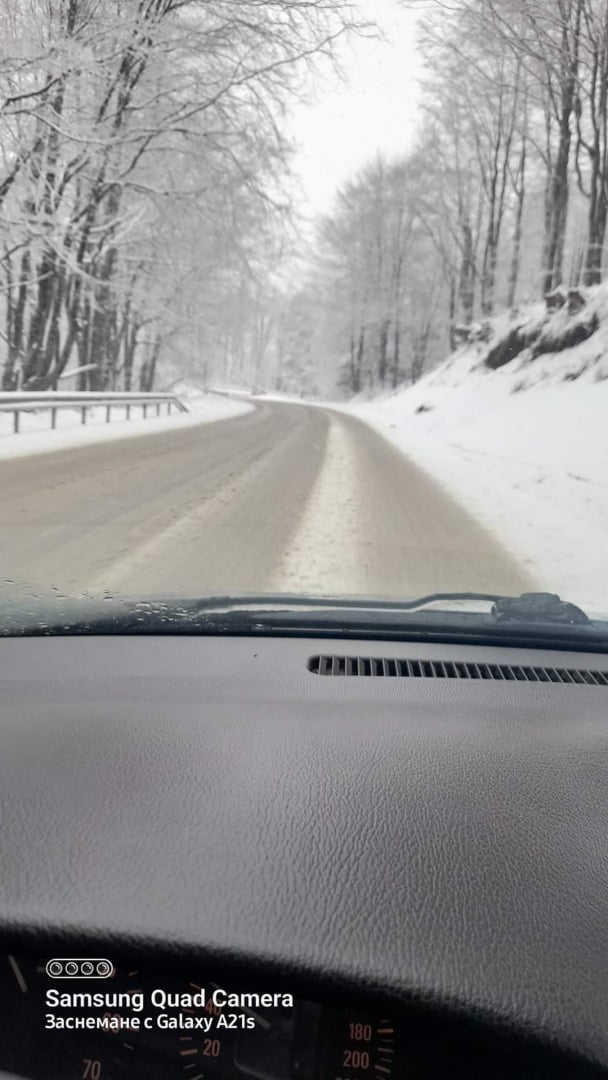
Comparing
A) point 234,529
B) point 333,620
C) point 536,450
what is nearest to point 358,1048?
point 333,620

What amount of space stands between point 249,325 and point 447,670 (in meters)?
38.8

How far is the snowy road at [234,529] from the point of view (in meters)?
6.16

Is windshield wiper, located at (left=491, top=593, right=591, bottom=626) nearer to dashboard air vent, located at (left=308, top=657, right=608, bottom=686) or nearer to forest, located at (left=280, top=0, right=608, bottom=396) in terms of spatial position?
dashboard air vent, located at (left=308, top=657, right=608, bottom=686)

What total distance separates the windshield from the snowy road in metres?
0.04

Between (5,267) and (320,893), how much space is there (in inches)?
857

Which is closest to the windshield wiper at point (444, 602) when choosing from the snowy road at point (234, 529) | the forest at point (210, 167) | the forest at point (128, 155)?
the snowy road at point (234, 529)

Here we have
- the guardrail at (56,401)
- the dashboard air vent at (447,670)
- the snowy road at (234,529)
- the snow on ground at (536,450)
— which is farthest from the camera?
the guardrail at (56,401)

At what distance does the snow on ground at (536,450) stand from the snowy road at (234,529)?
0.48m

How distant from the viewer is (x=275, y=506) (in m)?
9.82

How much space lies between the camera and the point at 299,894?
6.65 feet

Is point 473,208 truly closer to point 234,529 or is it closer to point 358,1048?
point 234,529

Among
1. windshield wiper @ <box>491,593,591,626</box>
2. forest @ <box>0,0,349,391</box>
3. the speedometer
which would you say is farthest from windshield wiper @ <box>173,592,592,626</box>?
forest @ <box>0,0,349,391</box>

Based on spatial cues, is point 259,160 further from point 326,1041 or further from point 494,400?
point 326,1041

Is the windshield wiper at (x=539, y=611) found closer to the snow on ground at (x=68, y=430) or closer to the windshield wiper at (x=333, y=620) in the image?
the windshield wiper at (x=333, y=620)
